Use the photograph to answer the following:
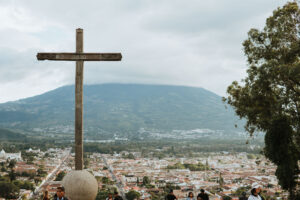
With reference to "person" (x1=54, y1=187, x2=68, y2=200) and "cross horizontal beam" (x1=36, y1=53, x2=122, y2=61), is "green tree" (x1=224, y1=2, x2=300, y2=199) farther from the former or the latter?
"person" (x1=54, y1=187, x2=68, y2=200)

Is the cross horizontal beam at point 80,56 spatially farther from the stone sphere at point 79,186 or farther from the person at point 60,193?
the person at point 60,193

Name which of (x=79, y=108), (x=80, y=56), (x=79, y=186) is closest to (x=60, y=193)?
(x=79, y=186)

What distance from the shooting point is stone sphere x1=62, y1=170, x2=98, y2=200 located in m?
6.53

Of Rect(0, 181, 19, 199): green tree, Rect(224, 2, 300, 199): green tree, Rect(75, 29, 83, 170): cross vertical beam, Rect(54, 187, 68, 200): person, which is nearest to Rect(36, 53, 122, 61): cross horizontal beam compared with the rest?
Rect(75, 29, 83, 170): cross vertical beam

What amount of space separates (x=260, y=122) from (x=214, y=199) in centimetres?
1465

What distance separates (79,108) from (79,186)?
6.42 feet

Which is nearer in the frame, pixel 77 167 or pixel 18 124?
pixel 77 167

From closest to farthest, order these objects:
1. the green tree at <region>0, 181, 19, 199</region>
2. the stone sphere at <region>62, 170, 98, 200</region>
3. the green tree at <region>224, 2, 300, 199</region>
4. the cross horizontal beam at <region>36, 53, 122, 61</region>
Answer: the stone sphere at <region>62, 170, 98, 200</region> < the cross horizontal beam at <region>36, 53, 122, 61</region> < the green tree at <region>224, 2, 300, 199</region> < the green tree at <region>0, 181, 19, 199</region>

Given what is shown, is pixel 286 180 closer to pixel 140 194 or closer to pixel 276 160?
pixel 276 160

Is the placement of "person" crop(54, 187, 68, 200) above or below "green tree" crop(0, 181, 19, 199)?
above

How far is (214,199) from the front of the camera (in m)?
24.5

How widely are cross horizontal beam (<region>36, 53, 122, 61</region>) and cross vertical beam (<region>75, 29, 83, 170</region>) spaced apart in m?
0.14

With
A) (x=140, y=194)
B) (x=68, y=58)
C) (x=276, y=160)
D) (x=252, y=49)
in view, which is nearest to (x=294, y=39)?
(x=252, y=49)

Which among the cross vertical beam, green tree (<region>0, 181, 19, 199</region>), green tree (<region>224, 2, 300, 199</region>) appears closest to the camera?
the cross vertical beam
